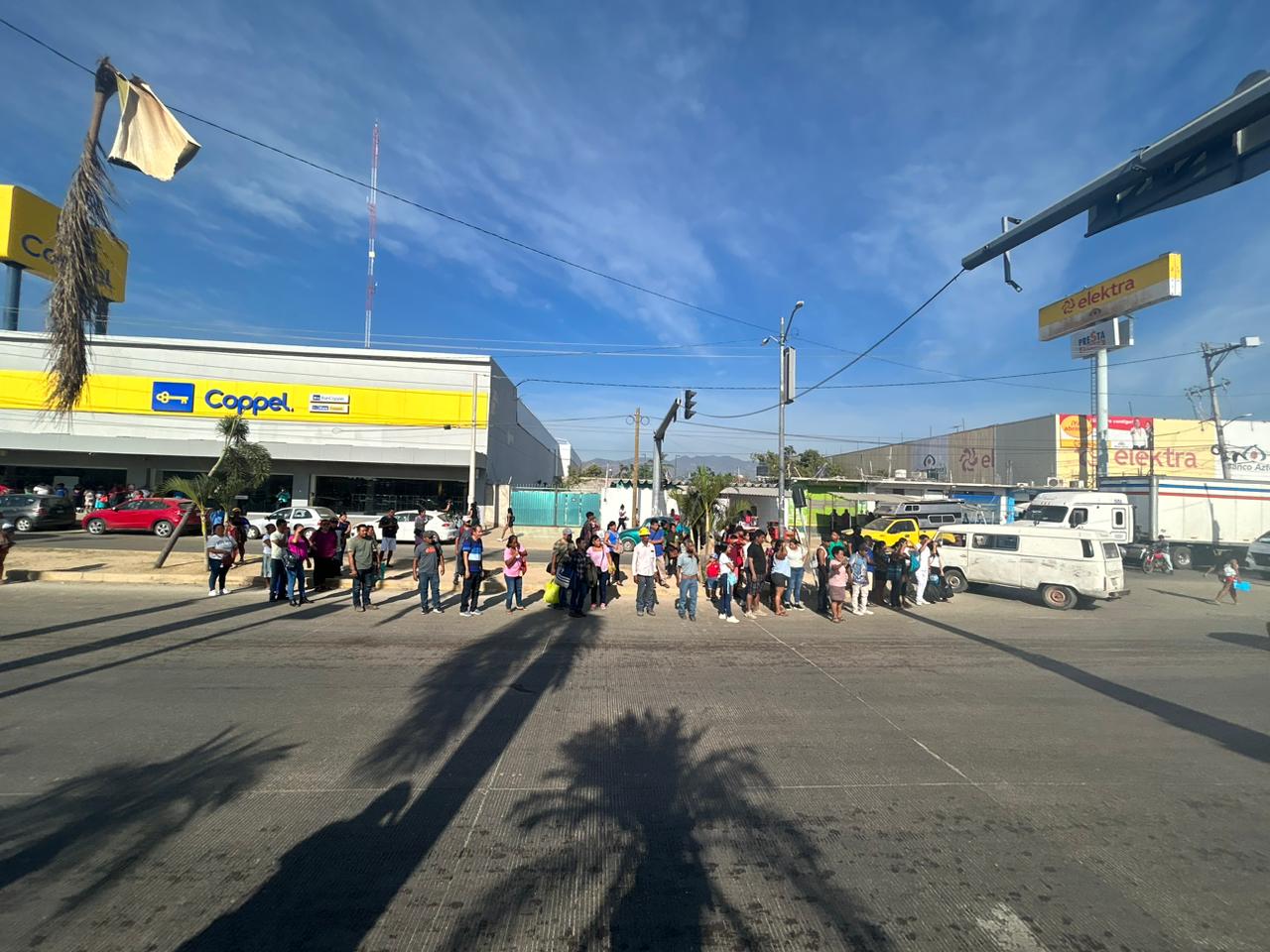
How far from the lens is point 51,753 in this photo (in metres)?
4.91

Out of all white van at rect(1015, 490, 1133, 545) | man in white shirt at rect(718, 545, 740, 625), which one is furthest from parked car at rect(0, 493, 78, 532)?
white van at rect(1015, 490, 1133, 545)

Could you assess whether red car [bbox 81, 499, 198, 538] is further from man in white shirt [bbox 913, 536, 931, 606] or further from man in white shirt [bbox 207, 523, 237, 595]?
man in white shirt [bbox 913, 536, 931, 606]

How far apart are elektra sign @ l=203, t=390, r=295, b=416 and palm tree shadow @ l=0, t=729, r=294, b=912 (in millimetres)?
34023

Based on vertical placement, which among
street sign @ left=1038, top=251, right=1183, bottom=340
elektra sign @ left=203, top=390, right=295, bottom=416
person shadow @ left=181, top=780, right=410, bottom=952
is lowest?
person shadow @ left=181, top=780, right=410, bottom=952

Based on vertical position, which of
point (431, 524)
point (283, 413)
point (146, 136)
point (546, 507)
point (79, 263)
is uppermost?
point (283, 413)

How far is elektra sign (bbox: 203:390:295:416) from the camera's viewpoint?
34312 millimetres

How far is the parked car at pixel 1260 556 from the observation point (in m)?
21.5

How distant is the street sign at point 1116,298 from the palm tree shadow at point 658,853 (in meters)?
43.2

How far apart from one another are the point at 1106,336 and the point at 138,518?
50925mm

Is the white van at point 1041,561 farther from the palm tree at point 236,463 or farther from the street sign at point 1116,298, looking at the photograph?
the street sign at point 1116,298

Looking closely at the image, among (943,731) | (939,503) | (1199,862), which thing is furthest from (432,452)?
(1199,862)

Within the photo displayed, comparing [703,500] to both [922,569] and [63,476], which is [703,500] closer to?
[922,569]

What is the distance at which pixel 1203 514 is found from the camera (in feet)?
81.9

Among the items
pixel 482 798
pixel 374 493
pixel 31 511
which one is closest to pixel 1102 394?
pixel 374 493
